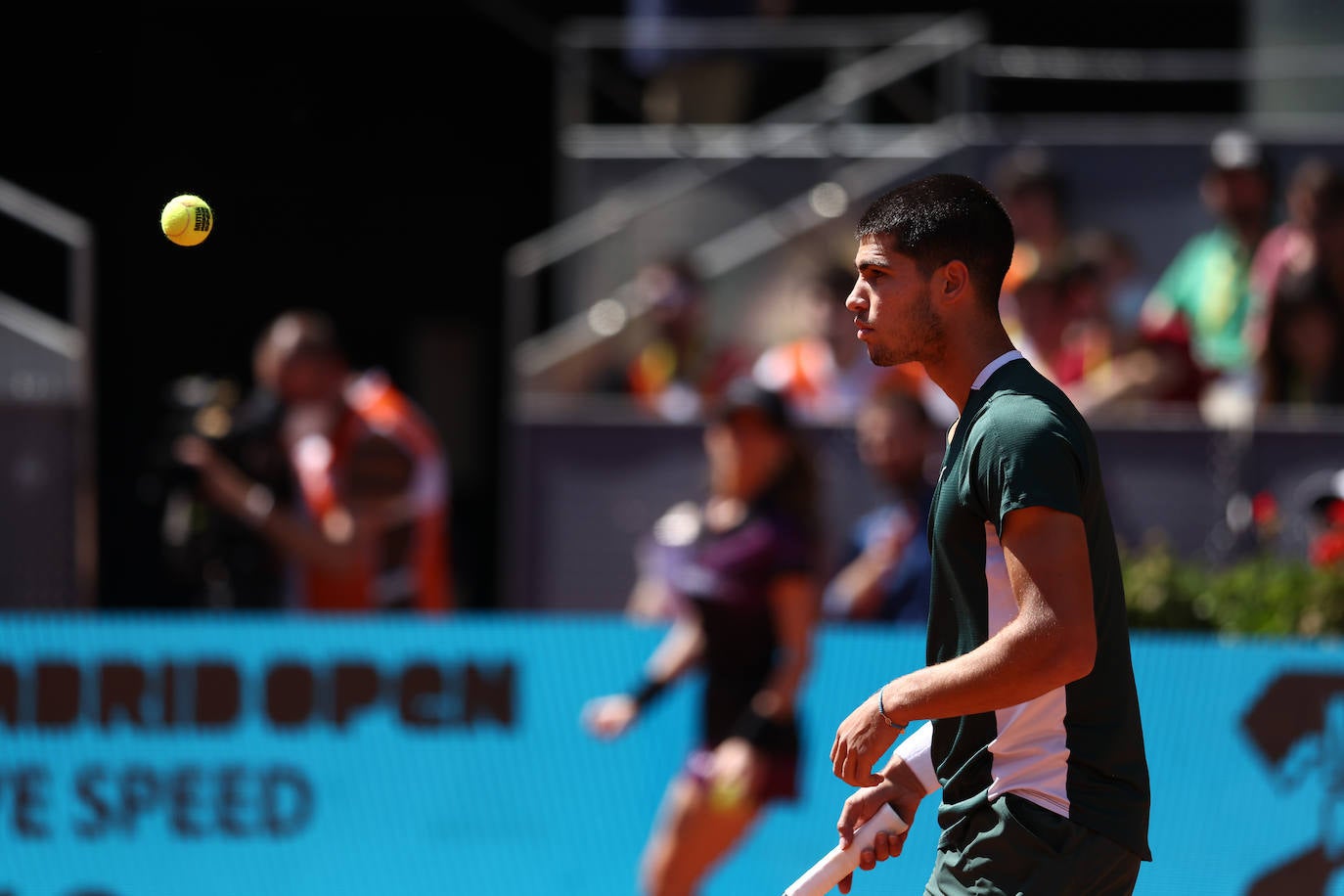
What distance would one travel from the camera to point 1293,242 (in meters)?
9.33

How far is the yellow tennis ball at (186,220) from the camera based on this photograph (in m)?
3.58

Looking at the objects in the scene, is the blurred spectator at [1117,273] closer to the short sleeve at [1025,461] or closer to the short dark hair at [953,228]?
the short dark hair at [953,228]

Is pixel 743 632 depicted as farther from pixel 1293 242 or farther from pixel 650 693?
pixel 1293 242

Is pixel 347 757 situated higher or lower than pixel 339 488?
lower

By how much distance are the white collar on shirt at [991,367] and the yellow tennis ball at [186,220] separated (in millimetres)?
1500

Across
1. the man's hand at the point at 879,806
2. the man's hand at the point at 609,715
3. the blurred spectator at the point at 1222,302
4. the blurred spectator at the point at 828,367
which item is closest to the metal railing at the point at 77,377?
the man's hand at the point at 609,715

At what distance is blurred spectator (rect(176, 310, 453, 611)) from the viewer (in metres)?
8.39

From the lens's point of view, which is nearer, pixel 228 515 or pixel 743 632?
pixel 743 632

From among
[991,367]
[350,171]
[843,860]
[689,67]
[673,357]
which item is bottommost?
[843,860]

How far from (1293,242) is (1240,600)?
268cm

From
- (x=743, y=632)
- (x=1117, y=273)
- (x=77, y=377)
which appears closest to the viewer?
(x=743, y=632)

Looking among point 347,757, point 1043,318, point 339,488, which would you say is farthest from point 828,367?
point 347,757

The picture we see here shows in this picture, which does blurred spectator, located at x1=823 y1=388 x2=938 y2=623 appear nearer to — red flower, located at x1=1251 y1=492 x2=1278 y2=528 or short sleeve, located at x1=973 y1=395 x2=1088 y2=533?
red flower, located at x1=1251 y1=492 x2=1278 y2=528

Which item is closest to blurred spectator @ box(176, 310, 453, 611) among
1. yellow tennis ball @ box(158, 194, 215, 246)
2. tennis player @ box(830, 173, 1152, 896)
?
yellow tennis ball @ box(158, 194, 215, 246)
